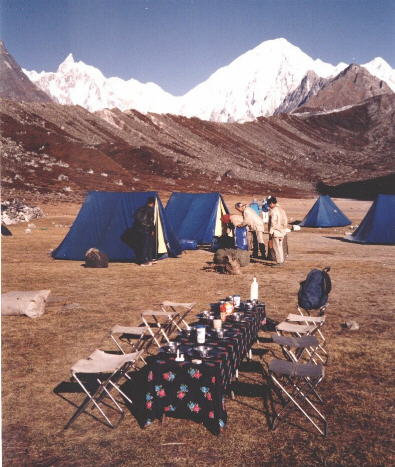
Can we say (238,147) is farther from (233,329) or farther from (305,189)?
(233,329)

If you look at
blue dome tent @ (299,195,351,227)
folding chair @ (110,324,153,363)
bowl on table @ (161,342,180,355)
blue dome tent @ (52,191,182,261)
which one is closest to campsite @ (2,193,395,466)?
folding chair @ (110,324,153,363)

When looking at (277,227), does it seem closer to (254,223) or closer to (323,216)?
(254,223)

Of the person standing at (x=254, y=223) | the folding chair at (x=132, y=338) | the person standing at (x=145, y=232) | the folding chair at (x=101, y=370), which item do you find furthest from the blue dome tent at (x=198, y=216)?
the folding chair at (x=101, y=370)

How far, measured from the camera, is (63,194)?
4147cm

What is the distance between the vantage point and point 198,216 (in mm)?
18359

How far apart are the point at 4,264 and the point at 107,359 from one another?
401 inches

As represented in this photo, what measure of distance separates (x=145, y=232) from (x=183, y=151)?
7012 centimetres

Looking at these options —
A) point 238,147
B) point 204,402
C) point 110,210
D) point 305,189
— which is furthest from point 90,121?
point 204,402

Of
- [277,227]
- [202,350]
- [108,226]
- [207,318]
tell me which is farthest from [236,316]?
[108,226]

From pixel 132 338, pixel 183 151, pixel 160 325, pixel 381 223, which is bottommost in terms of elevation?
pixel 132 338

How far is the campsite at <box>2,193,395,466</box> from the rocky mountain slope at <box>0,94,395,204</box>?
30.5m

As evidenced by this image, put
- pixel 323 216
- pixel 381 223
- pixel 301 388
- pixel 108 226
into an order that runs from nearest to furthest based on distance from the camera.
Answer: pixel 301 388, pixel 108 226, pixel 381 223, pixel 323 216

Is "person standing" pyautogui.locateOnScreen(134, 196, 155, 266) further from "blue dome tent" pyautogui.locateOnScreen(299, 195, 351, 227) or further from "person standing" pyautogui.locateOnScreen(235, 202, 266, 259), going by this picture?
"blue dome tent" pyautogui.locateOnScreen(299, 195, 351, 227)

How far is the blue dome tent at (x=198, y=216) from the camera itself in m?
18.2
